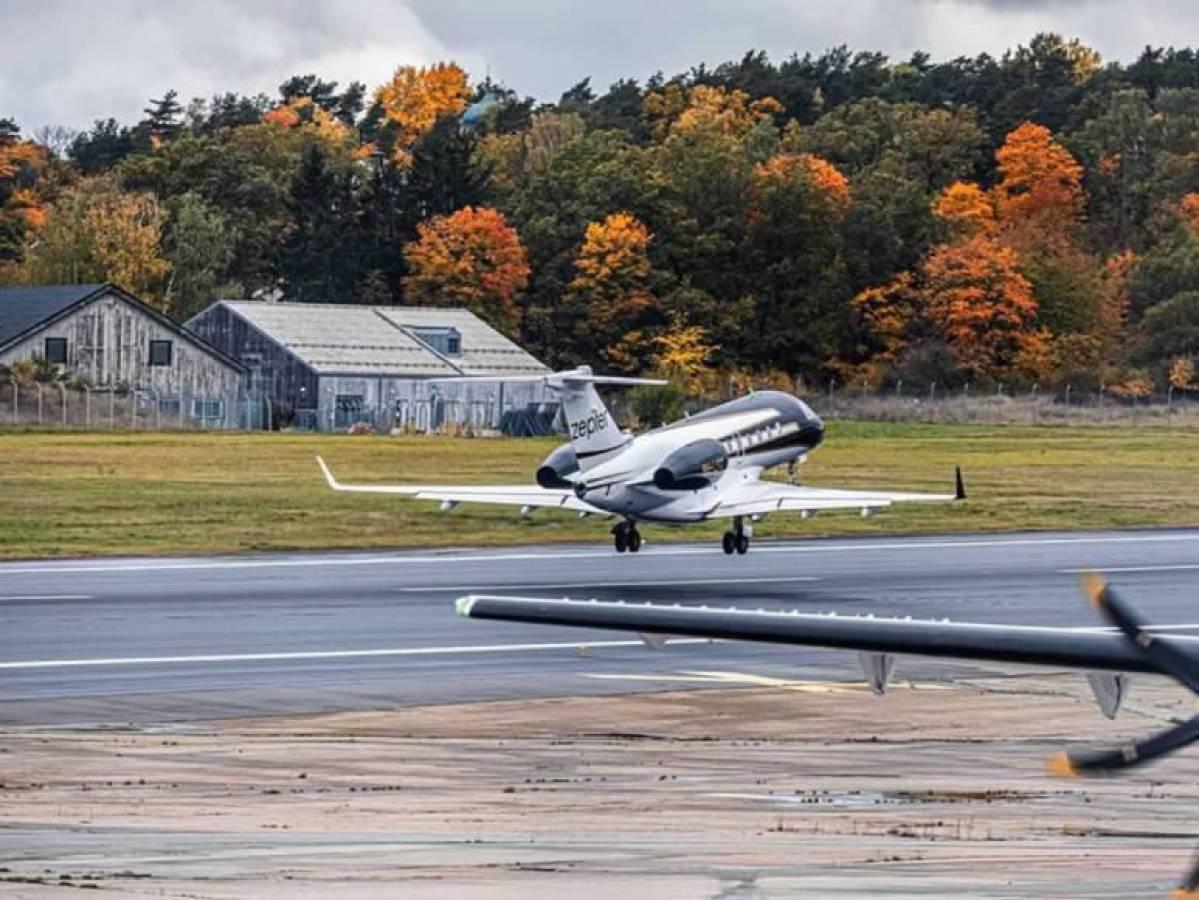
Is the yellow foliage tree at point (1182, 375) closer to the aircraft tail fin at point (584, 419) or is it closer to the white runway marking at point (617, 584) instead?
the aircraft tail fin at point (584, 419)

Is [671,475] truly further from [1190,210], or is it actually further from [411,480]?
[1190,210]

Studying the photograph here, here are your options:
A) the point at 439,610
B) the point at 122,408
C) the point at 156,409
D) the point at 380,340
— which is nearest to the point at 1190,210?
the point at 380,340

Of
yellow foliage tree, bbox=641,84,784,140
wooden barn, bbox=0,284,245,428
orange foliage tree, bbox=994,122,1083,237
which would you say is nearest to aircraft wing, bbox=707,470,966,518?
wooden barn, bbox=0,284,245,428

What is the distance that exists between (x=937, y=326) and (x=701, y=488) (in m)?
75.9

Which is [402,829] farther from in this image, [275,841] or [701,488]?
[701,488]

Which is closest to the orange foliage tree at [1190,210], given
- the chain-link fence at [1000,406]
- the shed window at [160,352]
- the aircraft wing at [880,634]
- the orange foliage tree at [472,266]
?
the chain-link fence at [1000,406]

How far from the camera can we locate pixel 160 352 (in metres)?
103

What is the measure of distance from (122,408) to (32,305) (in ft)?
21.5

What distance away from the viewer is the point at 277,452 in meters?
79.4

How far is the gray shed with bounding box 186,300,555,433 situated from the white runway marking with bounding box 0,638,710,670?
65.9 m

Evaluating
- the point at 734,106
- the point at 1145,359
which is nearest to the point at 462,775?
the point at 1145,359

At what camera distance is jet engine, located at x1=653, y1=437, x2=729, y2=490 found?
44.8 m

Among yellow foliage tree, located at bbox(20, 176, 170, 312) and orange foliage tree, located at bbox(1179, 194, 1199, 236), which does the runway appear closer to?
yellow foliage tree, located at bbox(20, 176, 170, 312)

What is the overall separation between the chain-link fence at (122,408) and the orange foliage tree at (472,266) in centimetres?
2010
